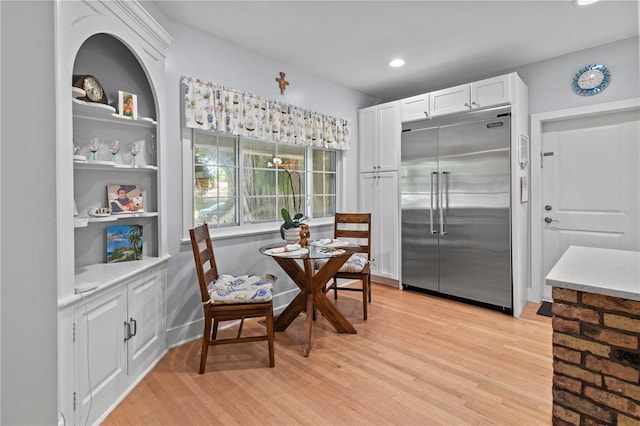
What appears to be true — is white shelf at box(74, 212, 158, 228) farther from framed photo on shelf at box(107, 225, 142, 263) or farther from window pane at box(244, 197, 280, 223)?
window pane at box(244, 197, 280, 223)

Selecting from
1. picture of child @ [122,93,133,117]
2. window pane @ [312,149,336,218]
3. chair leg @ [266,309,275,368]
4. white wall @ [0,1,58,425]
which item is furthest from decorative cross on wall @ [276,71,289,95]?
white wall @ [0,1,58,425]

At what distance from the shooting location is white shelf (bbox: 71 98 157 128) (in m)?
1.82

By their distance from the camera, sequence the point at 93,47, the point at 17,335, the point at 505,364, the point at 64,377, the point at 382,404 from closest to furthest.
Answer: the point at 17,335 < the point at 64,377 < the point at 382,404 < the point at 93,47 < the point at 505,364

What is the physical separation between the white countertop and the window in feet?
8.37

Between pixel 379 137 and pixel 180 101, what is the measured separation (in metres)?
2.47

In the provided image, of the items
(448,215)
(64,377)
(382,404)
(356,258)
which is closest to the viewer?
(64,377)

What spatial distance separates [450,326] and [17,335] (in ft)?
10.2

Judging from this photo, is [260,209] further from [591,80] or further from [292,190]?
[591,80]

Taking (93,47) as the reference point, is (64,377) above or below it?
below

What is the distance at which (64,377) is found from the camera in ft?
4.89

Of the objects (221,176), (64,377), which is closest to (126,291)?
(64,377)

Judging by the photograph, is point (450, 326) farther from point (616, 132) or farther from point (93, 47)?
point (93, 47)

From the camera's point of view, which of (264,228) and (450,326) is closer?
(450,326)

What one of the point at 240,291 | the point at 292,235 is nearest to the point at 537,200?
the point at 292,235
